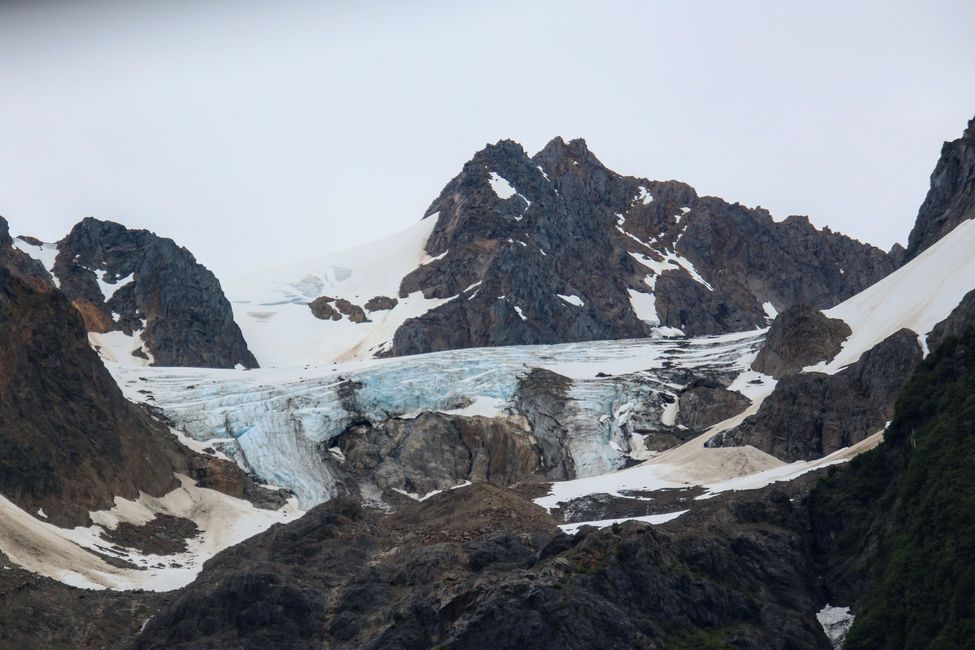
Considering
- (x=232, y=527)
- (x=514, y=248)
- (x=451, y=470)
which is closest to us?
(x=232, y=527)

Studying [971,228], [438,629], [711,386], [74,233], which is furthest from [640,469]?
[74,233]

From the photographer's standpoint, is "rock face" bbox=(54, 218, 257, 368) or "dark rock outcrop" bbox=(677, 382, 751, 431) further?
"rock face" bbox=(54, 218, 257, 368)

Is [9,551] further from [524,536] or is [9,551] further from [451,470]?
[451,470]

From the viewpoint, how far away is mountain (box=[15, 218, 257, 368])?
16550 cm

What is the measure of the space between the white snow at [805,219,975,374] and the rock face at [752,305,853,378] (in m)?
1.44

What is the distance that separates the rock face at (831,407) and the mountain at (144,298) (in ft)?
267

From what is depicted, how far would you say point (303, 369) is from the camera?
441ft

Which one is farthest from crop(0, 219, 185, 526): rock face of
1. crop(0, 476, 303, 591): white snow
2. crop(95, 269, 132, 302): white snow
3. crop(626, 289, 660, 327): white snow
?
crop(626, 289, 660, 327): white snow

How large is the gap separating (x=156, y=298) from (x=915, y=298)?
98.6 m

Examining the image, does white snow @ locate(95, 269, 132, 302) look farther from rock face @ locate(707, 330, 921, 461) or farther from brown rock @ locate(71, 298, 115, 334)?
rock face @ locate(707, 330, 921, 461)

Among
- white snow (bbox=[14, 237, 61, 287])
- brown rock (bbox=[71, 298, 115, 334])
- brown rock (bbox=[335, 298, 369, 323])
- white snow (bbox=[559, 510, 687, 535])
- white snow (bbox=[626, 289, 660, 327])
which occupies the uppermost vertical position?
white snow (bbox=[14, 237, 61, 287])

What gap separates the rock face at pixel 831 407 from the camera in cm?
10481

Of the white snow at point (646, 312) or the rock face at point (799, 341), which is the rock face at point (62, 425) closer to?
the rock face at point (799, 341)

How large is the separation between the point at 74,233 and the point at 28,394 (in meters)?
96.6
